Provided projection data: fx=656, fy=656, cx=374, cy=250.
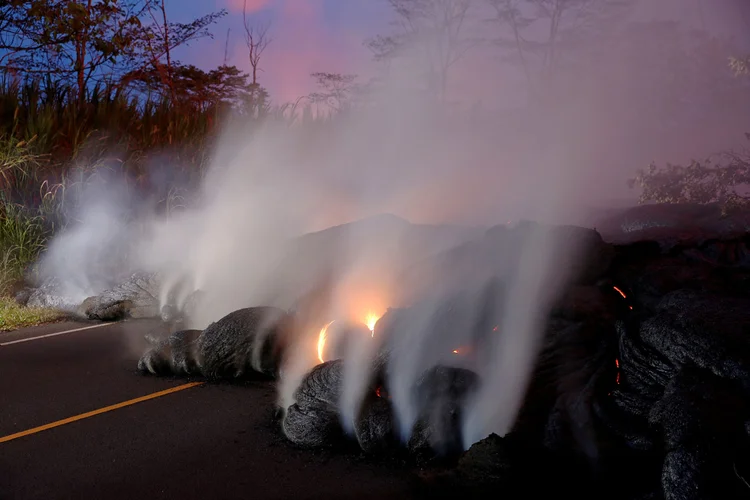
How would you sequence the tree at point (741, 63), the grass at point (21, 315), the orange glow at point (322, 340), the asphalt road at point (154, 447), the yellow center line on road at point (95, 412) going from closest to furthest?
the asphalt road at point (154, 447) → the yellow center line on road at point (95, 412) → the orange glow at point (322, 340) → the tree at point (741, 63) → the grass at point (21, 315)

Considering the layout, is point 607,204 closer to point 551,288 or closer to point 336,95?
point 551,288

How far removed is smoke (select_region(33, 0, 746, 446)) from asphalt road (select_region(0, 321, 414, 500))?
0.52m

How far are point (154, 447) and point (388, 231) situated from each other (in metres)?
5.36

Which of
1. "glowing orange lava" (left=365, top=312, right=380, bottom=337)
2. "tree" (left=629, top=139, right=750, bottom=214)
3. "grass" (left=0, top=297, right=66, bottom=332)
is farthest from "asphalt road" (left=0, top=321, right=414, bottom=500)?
"tree" (left=629, top=139, right=750, bottom=214)

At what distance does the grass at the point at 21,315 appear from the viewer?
347 inches

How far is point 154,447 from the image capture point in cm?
492

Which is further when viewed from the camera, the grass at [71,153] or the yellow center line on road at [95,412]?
the grass at [71,153]

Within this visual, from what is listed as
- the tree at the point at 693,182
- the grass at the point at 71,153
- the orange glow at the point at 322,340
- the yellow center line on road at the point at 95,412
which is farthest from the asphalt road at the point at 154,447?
the tree at the point at 693,182

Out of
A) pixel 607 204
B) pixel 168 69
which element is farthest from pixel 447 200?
pixel 168 69

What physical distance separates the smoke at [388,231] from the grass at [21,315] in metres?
0.75

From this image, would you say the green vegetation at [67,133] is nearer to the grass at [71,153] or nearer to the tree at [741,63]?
the grass at [71,153]

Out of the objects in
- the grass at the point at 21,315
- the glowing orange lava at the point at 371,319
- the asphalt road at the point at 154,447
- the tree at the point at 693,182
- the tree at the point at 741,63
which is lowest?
the asphalt road at the point at 154,447

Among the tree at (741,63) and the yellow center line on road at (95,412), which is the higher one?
the tree at (741,63)

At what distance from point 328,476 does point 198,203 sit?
9.16m
